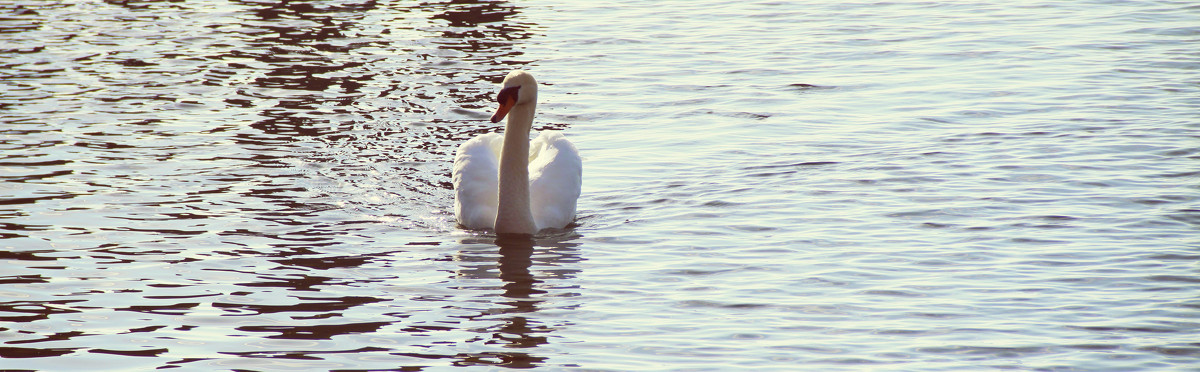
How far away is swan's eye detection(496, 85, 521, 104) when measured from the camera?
33.2 ft

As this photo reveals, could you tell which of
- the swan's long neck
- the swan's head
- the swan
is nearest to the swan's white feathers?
the swan

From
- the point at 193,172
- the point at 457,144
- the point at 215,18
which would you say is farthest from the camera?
the point at 215,18

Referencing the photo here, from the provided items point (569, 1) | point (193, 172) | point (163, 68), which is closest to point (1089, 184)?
point (193, 172)

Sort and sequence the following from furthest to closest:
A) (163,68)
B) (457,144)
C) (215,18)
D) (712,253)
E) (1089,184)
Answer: (215,18), (163,68), (457,144), (1089,184), (712,253)

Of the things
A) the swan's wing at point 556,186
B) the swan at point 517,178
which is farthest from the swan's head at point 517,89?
the swan's wing at point 556,186

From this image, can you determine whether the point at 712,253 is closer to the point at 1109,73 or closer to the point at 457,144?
the point at 457,144

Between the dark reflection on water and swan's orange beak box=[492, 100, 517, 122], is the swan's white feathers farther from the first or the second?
swan's orange beak box=[492, 100, 517, 122]

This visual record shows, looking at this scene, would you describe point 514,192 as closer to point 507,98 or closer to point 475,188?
point 475,188

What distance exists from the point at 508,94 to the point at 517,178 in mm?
611

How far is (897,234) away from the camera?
32.3ft

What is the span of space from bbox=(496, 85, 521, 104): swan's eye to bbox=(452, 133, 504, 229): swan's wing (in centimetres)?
79

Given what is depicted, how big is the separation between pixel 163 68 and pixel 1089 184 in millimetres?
11682

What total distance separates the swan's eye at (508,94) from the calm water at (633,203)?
3.43ft

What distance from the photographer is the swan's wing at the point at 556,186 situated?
10445 millimetres
